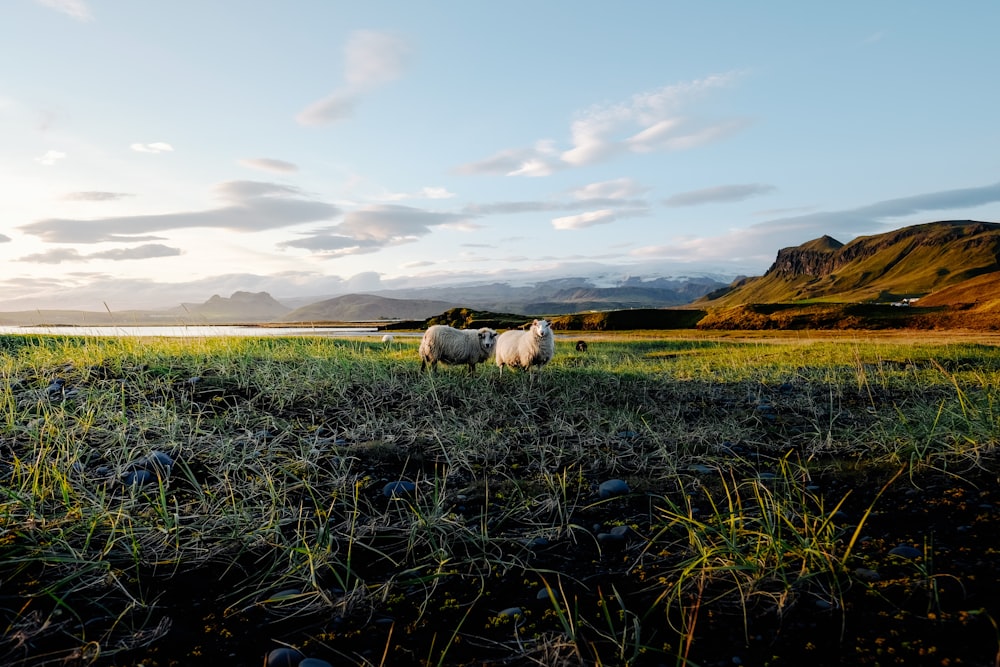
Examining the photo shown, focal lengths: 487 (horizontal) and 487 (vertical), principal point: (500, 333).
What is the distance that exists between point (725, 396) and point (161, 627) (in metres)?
8.77

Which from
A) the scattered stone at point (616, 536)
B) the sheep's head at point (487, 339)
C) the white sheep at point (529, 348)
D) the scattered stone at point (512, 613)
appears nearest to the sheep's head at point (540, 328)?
the white sheep at point (529, 348)

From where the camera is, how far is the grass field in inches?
92.8

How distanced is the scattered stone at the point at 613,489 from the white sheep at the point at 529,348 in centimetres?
628

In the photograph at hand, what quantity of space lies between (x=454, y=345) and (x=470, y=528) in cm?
759

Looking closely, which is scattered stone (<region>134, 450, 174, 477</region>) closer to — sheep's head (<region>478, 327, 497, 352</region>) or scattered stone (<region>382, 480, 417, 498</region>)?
scattered stone (<region>382, 480, 417, 498</region>)

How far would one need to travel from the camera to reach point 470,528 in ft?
12.0

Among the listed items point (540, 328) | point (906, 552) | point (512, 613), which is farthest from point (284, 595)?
point (540, 328)

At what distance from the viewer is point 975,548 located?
304cm

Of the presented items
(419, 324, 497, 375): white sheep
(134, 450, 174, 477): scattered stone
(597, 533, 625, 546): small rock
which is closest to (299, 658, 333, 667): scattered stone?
(597, 533, 625, 546): small rock

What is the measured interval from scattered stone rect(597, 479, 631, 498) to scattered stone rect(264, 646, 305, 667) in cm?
280

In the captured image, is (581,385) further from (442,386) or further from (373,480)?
(373,480)

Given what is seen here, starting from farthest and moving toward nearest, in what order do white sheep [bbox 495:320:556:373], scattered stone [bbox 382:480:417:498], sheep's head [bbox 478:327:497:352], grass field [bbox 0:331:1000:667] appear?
sheep's head [bbox 478:327:497:352] → white sheep [bbox 495:320:556:373] → scattered stone [bbox 382:480:417:498] → grass field [bbox 0:331:1000:667]

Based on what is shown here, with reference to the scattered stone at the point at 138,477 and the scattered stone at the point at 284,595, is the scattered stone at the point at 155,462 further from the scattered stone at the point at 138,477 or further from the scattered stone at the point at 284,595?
the scattered stone at the point at 284,595

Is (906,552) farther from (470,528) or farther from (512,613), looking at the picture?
(470,528)
